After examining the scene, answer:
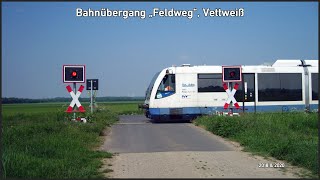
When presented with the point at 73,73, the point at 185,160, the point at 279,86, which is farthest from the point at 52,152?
the point at 279,86

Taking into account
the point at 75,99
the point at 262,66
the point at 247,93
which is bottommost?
the point at 75,99

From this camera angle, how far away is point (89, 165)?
8336mm

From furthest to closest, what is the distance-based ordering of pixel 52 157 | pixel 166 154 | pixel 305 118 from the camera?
1. pixel 305 118
2. pixel 166 154
3. pixel 52 157

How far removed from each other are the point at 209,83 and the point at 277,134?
9.27m

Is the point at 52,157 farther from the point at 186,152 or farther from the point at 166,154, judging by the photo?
the point at 186,152

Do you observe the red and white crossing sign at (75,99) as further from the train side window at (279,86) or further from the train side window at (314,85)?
the train side window at (314,85)

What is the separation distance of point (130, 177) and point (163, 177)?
0.66 metres

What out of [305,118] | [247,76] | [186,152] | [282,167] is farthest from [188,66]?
[282,167]

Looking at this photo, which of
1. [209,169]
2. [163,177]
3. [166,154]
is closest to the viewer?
[163,177]

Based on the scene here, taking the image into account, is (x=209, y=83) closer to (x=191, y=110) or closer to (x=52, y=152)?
(x=191, y=110)

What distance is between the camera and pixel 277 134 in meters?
12.6

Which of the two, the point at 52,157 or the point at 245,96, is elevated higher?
the point at 245,96

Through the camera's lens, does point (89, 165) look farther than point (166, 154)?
No

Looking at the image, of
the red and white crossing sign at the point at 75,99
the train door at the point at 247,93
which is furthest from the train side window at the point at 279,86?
the red and white crossing sign at the point at 75,99
